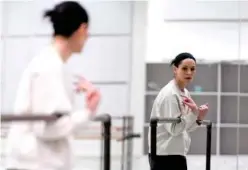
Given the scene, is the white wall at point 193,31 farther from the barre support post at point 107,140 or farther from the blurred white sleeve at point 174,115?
the barre support post at point 107,140

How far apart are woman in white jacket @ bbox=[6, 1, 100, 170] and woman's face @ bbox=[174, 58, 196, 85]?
1.41 m

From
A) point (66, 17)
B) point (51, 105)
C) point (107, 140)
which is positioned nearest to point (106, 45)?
point (107, 140)

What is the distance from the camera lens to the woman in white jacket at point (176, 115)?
9.12ft

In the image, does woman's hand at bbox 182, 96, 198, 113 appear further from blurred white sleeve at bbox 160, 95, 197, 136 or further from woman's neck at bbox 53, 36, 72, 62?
woman's neck at bbox 53, 36, 72, 62

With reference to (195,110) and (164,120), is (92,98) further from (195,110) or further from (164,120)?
(195,110)

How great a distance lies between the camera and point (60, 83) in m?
1.47

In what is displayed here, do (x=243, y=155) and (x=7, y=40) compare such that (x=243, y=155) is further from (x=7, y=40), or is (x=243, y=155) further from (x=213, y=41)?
(x=7, y=40)

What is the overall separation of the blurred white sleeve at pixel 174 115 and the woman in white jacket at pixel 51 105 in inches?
50.0

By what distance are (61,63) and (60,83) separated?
72mm

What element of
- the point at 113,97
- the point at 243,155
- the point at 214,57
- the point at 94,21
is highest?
the point at 94,21

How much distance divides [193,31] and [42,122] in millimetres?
6019

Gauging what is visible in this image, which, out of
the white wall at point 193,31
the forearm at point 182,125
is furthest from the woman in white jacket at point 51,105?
the white wall at point 193,31

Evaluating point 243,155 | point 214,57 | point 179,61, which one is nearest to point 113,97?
Answer: point 214,57

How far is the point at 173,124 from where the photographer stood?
2.74 meters
